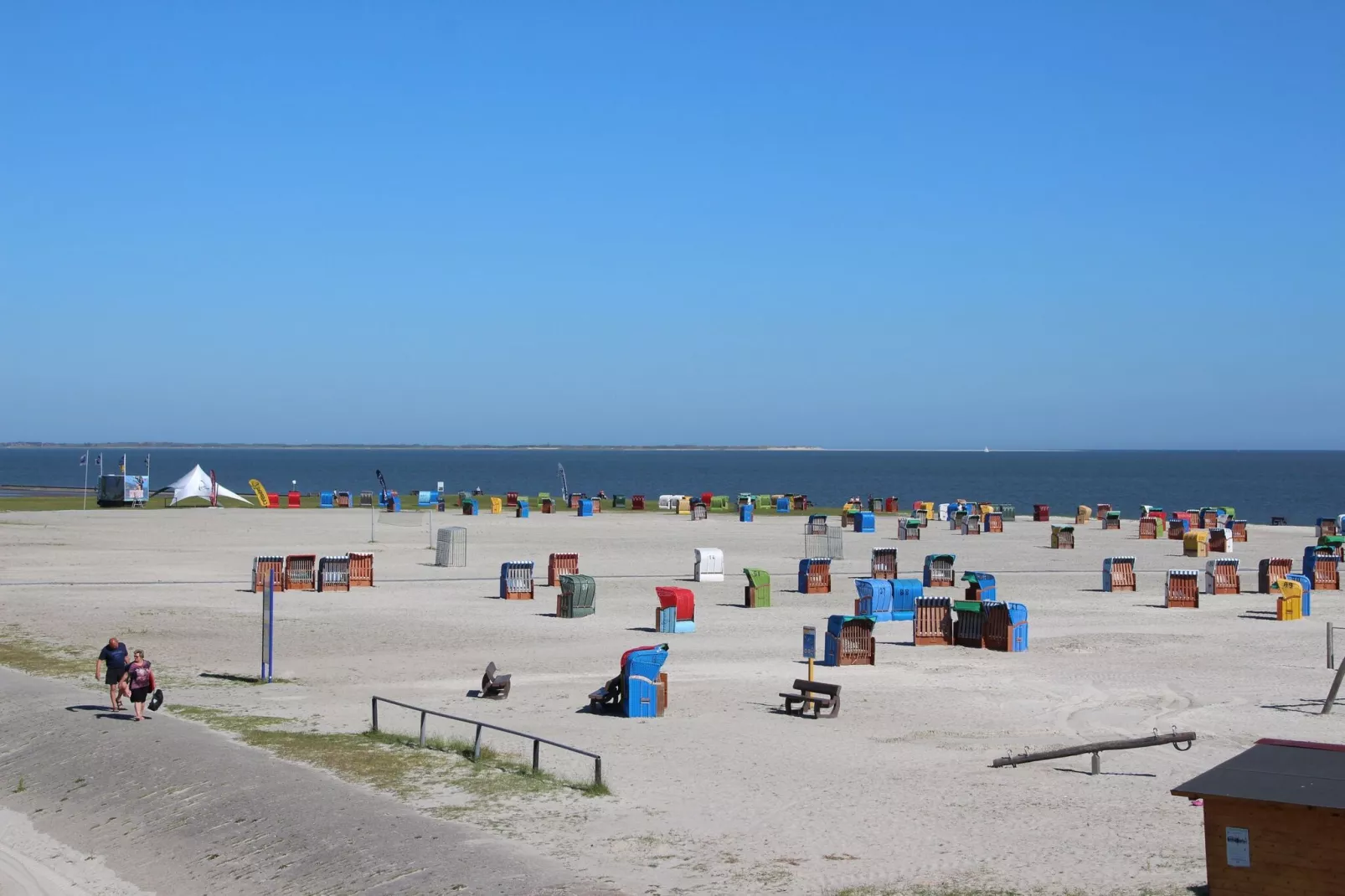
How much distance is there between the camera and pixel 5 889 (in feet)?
40.5

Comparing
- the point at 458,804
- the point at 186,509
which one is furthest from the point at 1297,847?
the point at 186,509

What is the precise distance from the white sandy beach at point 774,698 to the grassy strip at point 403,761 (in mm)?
612

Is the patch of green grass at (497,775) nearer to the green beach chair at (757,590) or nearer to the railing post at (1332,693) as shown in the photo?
the railing post at (1332,693)

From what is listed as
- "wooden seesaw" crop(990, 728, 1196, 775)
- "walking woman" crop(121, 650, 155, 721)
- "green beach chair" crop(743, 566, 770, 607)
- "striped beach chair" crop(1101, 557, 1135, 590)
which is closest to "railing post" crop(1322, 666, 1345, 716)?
"wooden seesaw" crop(990, 728, 1196, 775)

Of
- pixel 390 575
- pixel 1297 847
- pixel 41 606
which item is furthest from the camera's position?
pixel 390 575

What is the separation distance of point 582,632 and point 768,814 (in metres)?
14.5

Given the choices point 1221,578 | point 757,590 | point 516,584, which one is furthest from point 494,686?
point 1221,578

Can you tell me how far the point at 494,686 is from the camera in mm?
19859

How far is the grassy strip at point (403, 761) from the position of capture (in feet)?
47.0

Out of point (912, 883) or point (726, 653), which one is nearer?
point (912, 883)

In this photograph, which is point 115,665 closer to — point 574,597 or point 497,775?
point 497,775

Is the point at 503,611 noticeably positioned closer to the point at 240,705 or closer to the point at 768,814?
the point at 240,705

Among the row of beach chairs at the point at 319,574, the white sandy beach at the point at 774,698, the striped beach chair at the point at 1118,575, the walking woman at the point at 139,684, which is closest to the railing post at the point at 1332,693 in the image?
the white sandy beach at the point at 774,698

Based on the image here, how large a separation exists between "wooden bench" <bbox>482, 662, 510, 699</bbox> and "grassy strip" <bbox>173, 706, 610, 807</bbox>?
2.92 meters
